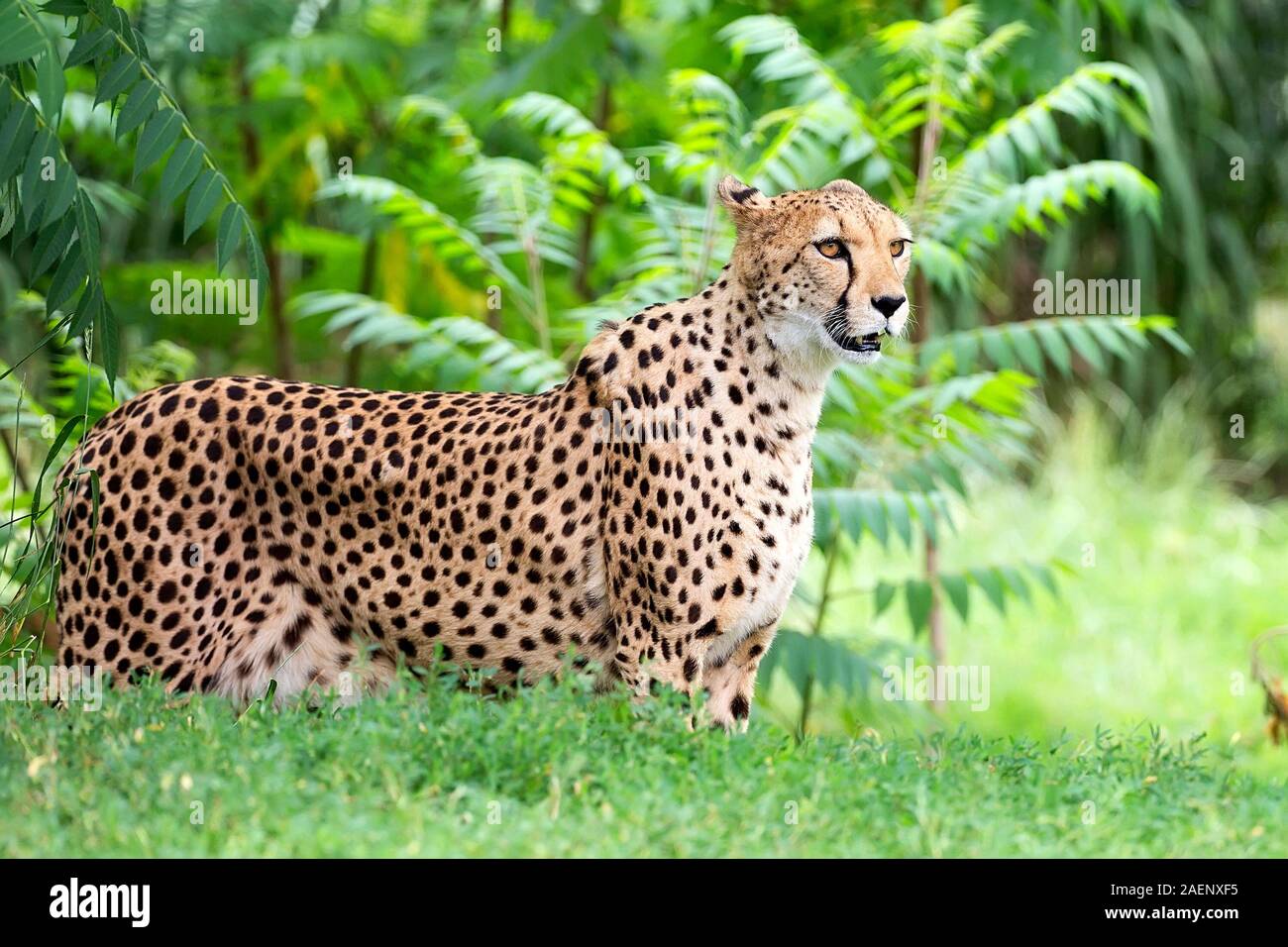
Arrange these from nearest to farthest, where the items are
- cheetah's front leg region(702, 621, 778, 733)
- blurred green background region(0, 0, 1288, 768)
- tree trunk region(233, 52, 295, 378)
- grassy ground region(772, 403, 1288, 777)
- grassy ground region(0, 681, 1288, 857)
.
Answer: grassy ground region(0, 681, 1288, 857) → cheetah's front leg region(702, 621, 778, 733) → blurred green background region(0, 0, 1288, 768) → tree trunk region(233, 52, 295, 378) → grassy ground region(772, 403, 1288, 777)

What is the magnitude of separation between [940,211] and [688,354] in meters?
3.45

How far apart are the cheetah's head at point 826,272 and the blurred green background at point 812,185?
169cm

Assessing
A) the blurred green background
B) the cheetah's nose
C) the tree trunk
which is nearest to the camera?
the cheetah's nose

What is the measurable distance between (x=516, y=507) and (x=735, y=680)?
975 millimetres

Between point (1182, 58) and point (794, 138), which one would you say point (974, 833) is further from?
point (1182, 58)

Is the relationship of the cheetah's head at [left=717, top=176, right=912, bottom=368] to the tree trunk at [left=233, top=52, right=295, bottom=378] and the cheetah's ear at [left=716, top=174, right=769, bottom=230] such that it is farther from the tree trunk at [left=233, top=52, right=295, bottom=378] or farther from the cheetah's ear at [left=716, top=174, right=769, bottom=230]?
the tree trunk at [left=233, top=52, right=295, bottom=378]

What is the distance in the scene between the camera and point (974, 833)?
4.65 meters

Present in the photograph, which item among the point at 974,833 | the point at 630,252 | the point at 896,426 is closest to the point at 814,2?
the point at 630,252

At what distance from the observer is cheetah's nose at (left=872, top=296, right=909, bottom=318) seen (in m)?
5.40

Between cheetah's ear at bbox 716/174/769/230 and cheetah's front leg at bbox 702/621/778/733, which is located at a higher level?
cheetah's ear at bbox 716/174/769/230

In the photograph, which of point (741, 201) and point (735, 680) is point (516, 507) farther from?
point (741, 201)

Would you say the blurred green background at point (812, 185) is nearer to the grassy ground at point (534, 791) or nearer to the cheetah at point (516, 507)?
the cheetah at point (516, 507)

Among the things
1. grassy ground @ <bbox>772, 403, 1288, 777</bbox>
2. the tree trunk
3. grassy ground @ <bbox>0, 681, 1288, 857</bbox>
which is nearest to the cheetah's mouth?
grassy ground @ <bbox>0, 681, 1288, 857</bbox>

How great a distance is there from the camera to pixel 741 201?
5.79 meters
